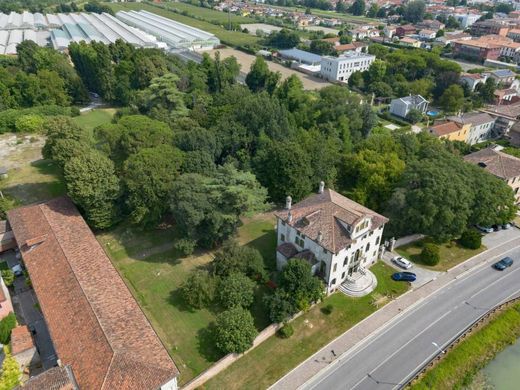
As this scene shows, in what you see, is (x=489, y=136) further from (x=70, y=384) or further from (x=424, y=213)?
(x=70, y=384)

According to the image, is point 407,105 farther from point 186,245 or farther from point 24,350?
point 24,350

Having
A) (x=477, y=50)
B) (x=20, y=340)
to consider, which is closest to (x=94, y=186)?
(x=20, y=340)

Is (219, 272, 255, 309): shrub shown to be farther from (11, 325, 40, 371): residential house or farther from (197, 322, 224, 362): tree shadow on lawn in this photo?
(11, 325, 40, 371): residential house

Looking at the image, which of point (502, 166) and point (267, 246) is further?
point (502, 166)

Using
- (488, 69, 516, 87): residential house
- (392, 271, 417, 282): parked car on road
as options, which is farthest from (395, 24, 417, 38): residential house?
(392, 271, 417, 282): parked car on road

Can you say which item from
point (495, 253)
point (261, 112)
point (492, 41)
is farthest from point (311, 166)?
point (492, 41)

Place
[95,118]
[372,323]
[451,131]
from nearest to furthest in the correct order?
[372,323] → [451,131] → [95,118]
